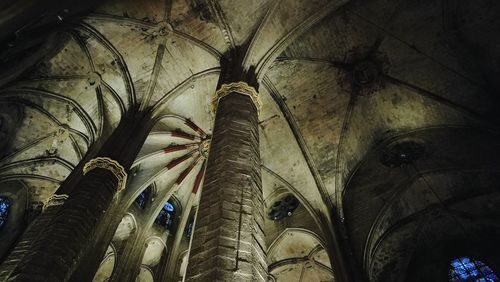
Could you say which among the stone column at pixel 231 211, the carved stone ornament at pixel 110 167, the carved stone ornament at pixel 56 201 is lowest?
the stone column at pixel 231 211

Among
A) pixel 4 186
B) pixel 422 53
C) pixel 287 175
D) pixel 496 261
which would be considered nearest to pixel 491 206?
pixel 496 261

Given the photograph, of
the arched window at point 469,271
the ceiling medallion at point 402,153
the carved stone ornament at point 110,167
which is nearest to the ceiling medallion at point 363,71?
the ceiling medallion at point 402,153

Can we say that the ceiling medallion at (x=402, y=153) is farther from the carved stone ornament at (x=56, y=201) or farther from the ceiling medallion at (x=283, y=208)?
the carved stone ornament at (x=56, y=201)

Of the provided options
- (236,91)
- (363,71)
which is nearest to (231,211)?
(236,91)

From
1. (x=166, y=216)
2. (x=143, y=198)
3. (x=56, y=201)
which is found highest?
(x=143, y=198)

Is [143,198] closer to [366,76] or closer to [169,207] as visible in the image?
[169,207]

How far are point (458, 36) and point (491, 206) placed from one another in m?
5.18

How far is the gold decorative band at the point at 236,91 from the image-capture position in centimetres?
629

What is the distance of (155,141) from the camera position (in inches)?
471

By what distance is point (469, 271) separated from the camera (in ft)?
34.6

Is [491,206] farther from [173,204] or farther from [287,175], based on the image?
[173,204]

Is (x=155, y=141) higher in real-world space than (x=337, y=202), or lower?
higher

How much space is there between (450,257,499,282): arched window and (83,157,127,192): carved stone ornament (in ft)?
32.3

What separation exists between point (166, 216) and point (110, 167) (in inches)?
249
